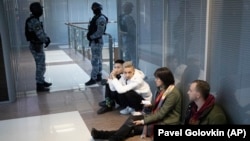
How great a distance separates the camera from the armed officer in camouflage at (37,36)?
463cm

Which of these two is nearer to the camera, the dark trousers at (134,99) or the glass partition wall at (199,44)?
the glass partition wall at (199,44)

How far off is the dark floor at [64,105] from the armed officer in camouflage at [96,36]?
1.07 ft

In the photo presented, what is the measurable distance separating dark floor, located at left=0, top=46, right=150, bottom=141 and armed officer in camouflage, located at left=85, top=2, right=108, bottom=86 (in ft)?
1.07

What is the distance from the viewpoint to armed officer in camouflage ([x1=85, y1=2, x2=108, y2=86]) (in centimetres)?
498

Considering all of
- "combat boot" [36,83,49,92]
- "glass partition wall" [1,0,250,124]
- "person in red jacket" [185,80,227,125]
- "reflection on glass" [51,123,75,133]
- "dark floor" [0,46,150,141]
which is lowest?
"reflection on glass" [51,123,75,133]

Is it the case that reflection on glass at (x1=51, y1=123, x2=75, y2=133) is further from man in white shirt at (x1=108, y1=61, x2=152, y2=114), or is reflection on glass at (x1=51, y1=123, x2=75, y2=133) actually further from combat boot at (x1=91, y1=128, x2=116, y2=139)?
man in white shirt at (x1=108, y1=61, x2=152, y2=114)

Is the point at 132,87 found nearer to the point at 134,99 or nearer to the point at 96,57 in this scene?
the point at 134,99

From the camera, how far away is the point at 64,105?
4.24 m

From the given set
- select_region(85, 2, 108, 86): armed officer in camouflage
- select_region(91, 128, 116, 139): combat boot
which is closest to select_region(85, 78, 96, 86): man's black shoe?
select_region(85, 2, 108, 86): armed officer in camouflage

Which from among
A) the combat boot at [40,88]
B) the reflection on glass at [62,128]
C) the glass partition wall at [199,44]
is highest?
the glass partition wall at [199,44]

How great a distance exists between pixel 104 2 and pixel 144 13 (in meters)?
7.22

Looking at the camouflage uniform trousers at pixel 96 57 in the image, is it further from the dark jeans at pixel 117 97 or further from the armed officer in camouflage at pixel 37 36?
the dark jeans at pixel 117 97

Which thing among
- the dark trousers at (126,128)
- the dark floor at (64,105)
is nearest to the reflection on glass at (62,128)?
the dark floor at (64,105)

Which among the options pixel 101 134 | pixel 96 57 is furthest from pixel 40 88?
pixel 101 134
